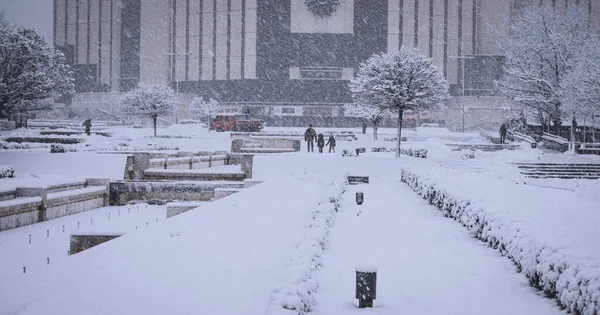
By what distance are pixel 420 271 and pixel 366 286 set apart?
213 centimetres

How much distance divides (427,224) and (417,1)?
218 feet

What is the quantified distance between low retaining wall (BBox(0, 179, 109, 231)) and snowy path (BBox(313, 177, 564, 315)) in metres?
8.58

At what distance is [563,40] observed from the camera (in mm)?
39250

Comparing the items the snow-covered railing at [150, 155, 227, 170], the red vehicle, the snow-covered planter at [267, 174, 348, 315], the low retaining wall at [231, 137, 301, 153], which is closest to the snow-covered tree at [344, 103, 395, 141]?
the low retaining wall at [231, 137, 301, 153]

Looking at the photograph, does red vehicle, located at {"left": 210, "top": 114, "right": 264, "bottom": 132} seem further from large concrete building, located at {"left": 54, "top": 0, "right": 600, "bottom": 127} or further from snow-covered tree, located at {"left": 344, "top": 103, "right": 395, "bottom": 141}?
large concrete building, located at {"left": 54, "top": 0, "right": 600, "bottom": 127}

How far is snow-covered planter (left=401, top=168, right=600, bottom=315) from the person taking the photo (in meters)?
5.93

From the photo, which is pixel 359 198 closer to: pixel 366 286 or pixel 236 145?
pixel 366 286

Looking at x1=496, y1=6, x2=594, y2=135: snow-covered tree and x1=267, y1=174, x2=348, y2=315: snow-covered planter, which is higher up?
x1=496, y1=6, x2=594, y2=135: snow-covered tree

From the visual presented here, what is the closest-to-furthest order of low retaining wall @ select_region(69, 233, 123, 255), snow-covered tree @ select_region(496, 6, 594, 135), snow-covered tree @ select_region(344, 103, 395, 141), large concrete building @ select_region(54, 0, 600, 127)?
low retaining wall @ select_region(69, 233, 123, 255) < snow-covered tree @ select_region(496, 6, 594, 135) < snow-covered tree @ select_region(344, 103, 395, 141) < large concrete building @ select_region(54, 0, 600, 127)

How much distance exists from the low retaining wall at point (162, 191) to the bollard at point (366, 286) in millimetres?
14086

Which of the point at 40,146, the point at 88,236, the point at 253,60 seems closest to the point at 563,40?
the point at 40,146

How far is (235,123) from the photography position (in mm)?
53688

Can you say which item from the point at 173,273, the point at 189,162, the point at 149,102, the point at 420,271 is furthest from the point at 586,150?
the point at 149,102

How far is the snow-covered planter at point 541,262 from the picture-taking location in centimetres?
593
